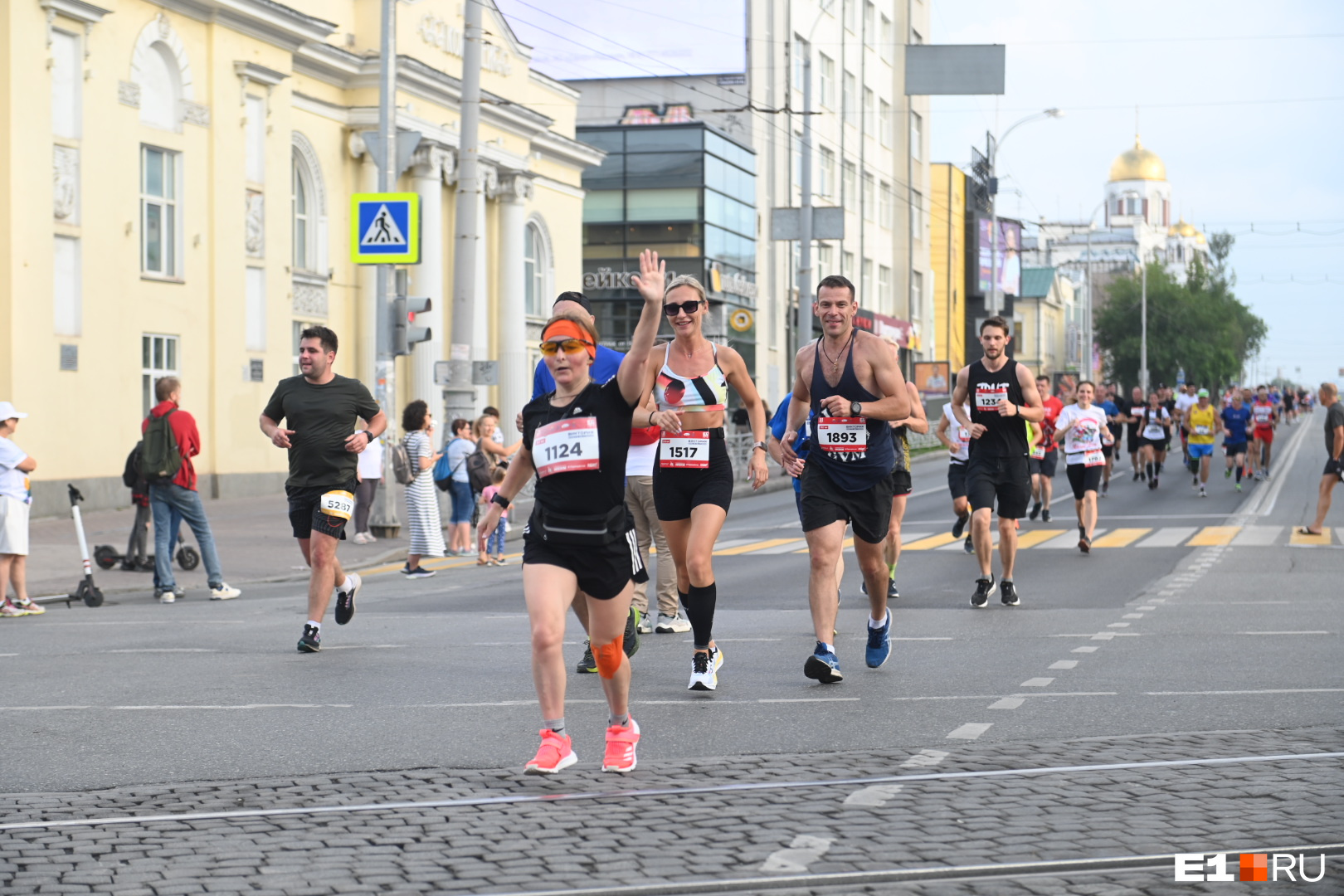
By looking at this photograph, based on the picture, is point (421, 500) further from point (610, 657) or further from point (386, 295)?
point (610, 657)

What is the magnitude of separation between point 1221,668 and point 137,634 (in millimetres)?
6973

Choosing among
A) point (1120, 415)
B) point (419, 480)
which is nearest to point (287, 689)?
point (419, 480)

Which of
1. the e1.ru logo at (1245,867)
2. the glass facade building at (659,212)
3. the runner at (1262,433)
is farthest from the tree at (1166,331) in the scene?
the e1.ru logo at (1245,867)

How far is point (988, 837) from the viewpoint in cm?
494

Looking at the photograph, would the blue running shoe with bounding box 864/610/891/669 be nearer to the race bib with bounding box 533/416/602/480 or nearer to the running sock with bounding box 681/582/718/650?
the running sock with bounding box 681/582/718/650

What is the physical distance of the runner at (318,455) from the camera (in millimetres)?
9852

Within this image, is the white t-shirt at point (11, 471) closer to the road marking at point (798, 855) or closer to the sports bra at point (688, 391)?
the sports bra at point (688, 391)

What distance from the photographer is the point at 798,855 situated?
4.74 meters

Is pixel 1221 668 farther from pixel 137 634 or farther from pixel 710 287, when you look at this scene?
pixel 710 287

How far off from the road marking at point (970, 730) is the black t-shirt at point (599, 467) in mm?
1766

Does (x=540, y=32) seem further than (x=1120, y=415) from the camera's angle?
Yes

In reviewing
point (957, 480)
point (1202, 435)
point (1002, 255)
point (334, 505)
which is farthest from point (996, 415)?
point (1002, 255)

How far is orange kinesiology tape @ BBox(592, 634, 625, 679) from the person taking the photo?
614 cm

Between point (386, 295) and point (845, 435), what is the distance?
1353 cm
